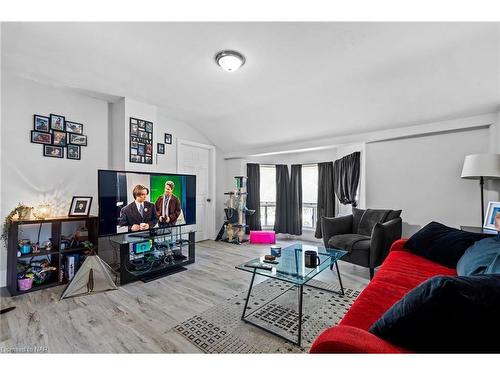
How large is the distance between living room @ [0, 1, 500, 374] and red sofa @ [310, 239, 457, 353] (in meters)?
0.01

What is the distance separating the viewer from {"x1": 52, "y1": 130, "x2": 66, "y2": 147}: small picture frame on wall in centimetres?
296

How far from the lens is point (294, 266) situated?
2096 mm

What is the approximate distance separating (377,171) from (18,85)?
4.88m

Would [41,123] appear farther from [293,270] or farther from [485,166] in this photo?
[485,166]

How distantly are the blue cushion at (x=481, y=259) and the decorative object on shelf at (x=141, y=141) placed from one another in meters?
3.81

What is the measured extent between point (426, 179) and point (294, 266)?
7.83ft

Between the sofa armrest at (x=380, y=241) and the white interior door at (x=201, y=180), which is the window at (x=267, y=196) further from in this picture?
the sofa armrest at (x=380, y=241)

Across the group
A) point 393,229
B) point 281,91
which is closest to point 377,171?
point 393,229

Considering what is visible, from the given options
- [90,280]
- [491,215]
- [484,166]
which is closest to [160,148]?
[90,280]

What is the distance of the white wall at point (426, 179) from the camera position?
284cm

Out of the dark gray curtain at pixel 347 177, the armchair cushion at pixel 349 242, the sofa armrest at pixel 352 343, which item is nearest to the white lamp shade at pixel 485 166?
the armchair cushion at pixel 349 242
